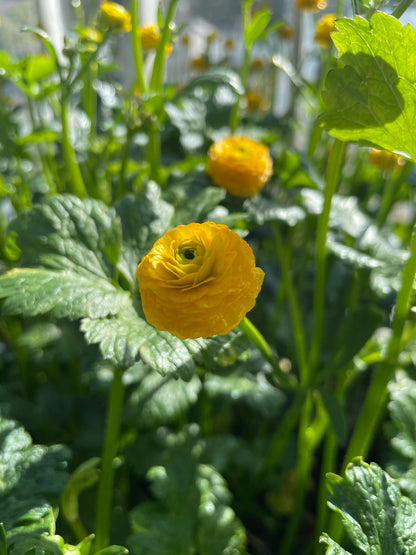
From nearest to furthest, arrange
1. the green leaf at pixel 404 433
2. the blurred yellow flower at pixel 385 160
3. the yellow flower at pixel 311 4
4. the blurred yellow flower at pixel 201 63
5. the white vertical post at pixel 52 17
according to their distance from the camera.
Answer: the green leaf at pixel 404 433, the blurred yellow flower at pixel 385 160, the yellow flower at pixel 311 4, the blurred yellow flower at pixel 201 63, the white vertical post at pixel 52 17

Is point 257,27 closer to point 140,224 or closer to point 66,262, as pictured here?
point 140,224

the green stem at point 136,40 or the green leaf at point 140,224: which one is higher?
the green stem at point 136,40

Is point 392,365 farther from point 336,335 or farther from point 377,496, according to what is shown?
point 336,335

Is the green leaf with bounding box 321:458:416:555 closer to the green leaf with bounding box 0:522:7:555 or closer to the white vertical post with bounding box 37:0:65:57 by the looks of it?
the green leaf with bounding box 0:522:7:555

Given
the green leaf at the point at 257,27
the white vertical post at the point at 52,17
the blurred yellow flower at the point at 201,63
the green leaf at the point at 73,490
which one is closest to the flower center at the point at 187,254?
the green leaf at the point at 73,490

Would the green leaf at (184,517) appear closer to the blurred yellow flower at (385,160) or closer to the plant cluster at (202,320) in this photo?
the plant cluster at (202,320)

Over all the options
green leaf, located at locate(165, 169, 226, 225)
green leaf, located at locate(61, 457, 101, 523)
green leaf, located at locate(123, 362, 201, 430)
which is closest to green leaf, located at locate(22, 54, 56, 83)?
green leaf, located at locate(165, 169, 226, 225)

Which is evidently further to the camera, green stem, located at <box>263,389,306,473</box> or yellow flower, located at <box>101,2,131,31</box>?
yellow flower, located at <box>101,2,131,31</box>

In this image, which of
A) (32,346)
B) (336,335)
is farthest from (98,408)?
(336,335)
